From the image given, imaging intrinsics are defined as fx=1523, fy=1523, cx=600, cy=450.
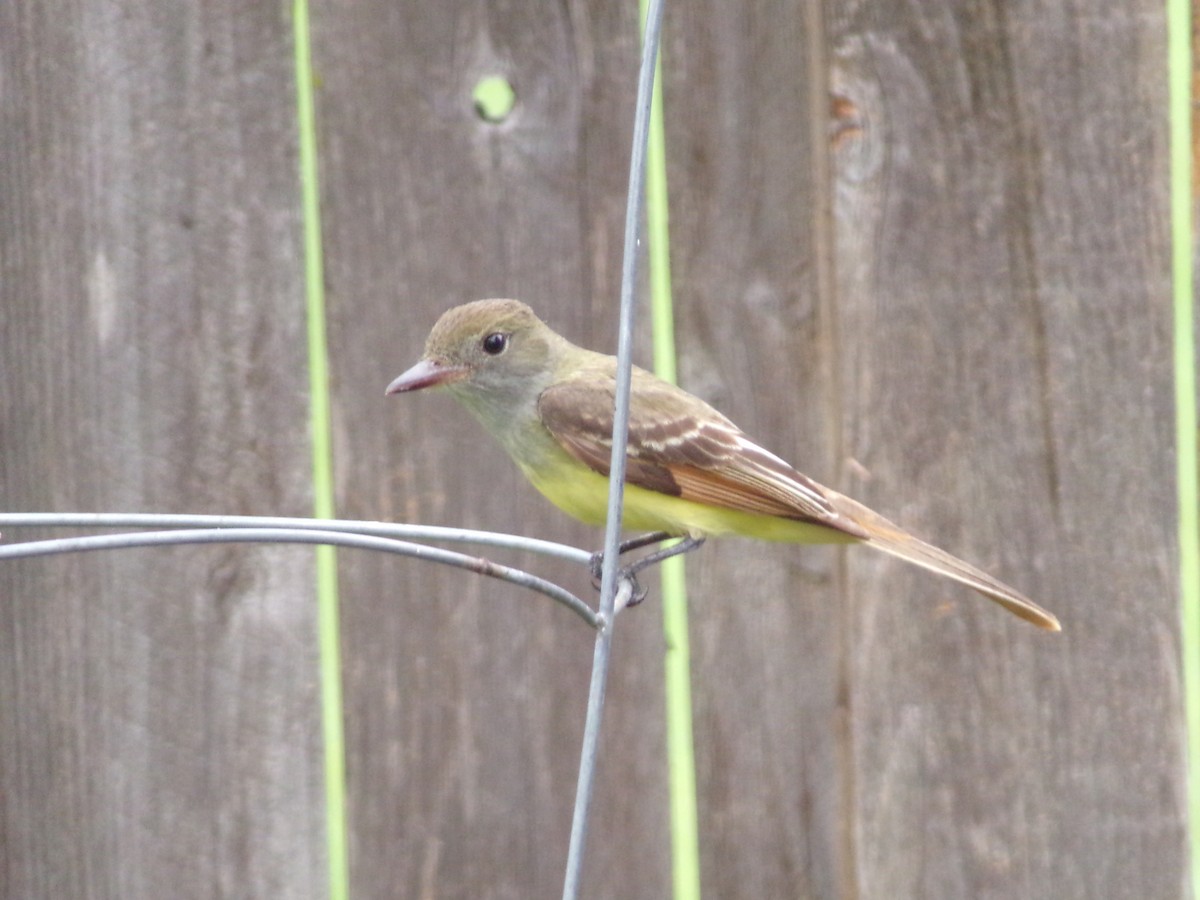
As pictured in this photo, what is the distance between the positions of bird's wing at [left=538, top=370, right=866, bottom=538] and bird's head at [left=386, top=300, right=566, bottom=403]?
2.8 inches

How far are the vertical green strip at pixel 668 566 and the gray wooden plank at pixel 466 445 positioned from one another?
6 cm

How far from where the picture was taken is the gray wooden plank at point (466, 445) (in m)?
2.62

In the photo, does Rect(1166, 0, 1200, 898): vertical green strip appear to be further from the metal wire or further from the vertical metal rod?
the metal wire

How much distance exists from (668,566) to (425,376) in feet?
2.44

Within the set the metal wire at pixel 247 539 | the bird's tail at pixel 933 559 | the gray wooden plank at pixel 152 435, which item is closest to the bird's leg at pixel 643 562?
the bird's tail at pixel 933 559

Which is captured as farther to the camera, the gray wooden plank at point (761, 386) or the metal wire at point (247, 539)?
the gray wooden plank at point (761, 386)

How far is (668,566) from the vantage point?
9.89ft

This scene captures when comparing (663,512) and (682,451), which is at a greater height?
(682,451)

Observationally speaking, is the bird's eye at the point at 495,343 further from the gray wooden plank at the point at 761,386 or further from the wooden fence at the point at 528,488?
the gray wooden plank at the point at 761,386

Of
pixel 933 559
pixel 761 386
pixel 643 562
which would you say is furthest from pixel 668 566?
pixel 933 559

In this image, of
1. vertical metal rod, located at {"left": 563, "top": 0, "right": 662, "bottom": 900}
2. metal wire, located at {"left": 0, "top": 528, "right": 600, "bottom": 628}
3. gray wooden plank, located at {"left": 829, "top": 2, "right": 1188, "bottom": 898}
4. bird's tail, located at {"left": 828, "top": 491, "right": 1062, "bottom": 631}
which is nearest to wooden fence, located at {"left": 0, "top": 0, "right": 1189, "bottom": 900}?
gray wooden plank, located at {"left": 829, "top": 2, "right": 1188, "bottom": 898}

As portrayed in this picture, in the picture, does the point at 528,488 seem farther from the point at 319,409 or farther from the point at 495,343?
the point at 319,409

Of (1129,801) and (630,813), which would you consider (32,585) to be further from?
(1129,801)

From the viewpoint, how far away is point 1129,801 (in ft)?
8.95
